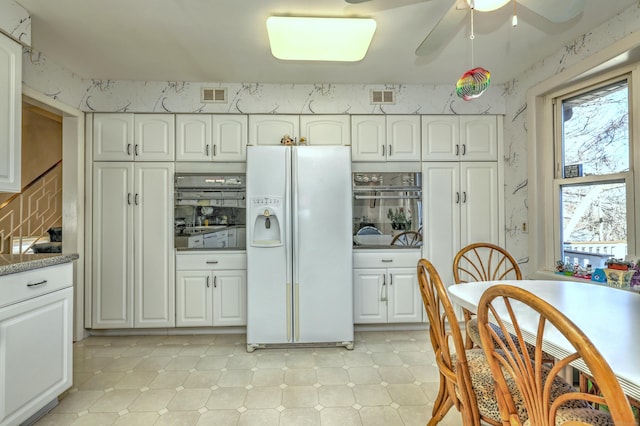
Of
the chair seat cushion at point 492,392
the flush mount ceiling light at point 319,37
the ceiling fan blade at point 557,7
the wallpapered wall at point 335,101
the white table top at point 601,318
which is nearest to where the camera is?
the white table top at point 601,318

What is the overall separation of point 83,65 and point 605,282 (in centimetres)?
435

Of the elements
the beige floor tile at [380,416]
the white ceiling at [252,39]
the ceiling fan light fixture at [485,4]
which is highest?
the white ceiling at [252,39]

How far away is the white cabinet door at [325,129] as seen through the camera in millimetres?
3119

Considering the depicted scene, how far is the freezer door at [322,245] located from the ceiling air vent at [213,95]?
1.00 meters

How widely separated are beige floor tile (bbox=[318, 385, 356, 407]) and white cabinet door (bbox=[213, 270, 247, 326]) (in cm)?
120

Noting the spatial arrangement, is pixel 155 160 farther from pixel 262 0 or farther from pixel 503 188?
pixel 503 188

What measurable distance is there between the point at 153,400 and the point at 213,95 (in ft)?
8.40

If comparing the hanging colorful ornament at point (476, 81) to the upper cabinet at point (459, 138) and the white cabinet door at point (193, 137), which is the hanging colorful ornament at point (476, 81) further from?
the white cabinet door at point (193, 137)

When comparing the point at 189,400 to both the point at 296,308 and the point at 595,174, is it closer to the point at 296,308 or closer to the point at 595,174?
the point at 296,308

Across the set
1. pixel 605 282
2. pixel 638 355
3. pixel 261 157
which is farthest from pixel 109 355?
pixel 605 282

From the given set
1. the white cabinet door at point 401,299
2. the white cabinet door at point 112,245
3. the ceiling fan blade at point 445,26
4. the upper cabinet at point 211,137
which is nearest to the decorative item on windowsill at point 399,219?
the white cabinet door at point 401,299

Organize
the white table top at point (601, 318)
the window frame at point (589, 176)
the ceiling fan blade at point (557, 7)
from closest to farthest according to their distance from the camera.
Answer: the white table top at point (601, 318), the ceiling fan blade at point (557, 7), the window frame at point (589, 176)

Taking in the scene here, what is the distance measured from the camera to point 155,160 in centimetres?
303

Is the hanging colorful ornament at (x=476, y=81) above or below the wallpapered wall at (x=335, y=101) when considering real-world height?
below
